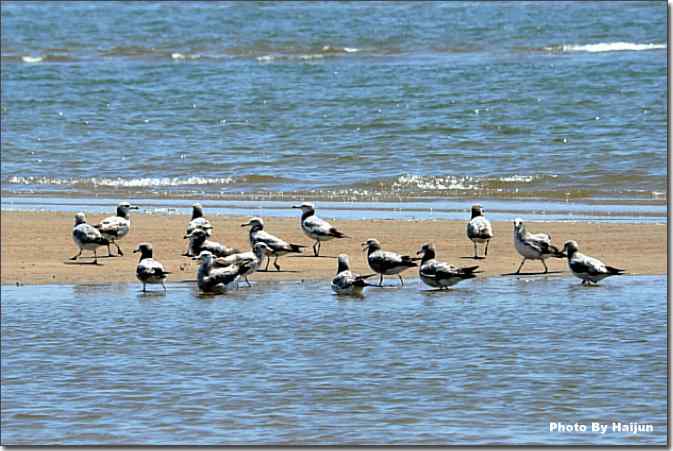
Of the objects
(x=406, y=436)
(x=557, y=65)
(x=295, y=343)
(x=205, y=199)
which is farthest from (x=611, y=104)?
(x=406, y=436)

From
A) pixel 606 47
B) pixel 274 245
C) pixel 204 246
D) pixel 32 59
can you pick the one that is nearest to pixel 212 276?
pixel 204 246

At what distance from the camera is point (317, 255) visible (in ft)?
46.0

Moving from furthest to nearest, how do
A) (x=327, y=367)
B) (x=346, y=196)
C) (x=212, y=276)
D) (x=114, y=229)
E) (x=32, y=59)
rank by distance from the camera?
1. (x=32, y=59)
2. (x=346, y=196)
3. (x=114, y=229)
4. (x=212, y=276)
5. (x=327, y=367)

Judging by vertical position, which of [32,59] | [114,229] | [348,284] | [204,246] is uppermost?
[32,59]

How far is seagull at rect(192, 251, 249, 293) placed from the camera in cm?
1168

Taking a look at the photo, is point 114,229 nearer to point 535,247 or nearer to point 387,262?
point 387,262

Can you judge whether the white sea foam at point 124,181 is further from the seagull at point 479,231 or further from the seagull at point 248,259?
the seagull at point 248,259

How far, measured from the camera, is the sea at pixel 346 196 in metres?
7.54

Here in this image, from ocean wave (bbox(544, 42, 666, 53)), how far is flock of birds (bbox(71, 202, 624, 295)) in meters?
24.7

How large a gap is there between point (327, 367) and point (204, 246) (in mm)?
4760

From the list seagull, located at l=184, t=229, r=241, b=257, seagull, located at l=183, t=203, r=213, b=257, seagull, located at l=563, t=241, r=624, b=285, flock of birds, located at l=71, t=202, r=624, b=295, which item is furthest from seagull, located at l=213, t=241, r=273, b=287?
seagull, located at l=563, t=241, r=624, b=285

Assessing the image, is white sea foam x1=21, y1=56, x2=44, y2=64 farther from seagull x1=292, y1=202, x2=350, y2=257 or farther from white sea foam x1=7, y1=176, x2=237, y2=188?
seagull x1=292, y1=202, x2=350, y2=257

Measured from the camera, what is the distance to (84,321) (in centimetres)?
955

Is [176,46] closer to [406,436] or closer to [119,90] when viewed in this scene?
[119,90]
